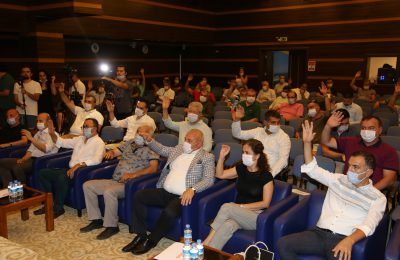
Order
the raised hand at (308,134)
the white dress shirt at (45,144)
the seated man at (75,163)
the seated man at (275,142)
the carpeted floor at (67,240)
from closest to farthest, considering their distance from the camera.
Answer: the raised hand at (308,134) → the carpeted floor at (67,240) → the seated man at (275,142) → the seated man at (75,163) → the white dress shirt at (45,144)

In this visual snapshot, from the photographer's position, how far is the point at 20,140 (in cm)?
579

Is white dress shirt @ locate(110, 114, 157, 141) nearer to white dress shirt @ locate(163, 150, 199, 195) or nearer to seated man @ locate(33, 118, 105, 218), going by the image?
seated man @ locate(33, 118, 105, 218)

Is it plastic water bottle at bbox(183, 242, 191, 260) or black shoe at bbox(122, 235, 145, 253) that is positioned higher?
plastic water bottle at bbox(183, 242, 191, 260)

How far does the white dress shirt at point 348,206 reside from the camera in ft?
9.63

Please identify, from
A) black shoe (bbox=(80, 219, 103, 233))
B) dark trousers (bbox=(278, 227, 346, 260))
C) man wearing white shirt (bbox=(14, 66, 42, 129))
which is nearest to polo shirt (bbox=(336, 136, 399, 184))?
dark trousers (bbox=(278, 227, 346, 260))

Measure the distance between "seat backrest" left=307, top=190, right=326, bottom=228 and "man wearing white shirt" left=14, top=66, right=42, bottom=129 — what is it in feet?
19.9

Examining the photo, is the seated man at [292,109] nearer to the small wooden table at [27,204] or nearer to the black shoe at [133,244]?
the black shoe at [133,244]

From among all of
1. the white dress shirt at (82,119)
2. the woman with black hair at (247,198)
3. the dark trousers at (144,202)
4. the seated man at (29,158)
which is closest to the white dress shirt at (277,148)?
the woman with black hair at (247,198)

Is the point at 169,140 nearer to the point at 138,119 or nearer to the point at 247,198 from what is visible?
the point at 138,119

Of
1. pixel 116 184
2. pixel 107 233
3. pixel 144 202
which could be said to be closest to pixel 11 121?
pixel 116 184

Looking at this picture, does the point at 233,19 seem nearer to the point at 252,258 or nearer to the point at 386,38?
the point at 386,38

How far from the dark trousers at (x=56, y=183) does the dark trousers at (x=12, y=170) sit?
0.39m

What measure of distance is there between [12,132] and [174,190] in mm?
3230

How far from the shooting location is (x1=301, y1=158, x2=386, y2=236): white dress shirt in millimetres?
2936
